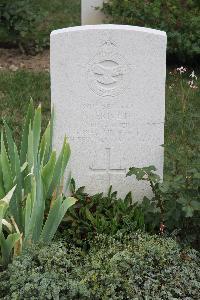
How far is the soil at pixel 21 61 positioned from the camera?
7.57 metres

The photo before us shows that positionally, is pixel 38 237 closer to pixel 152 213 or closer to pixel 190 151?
pixel 152 213

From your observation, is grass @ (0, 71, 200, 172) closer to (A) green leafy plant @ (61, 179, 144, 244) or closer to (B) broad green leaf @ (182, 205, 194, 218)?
(A) green leafy plant @ (61, 179, 144, 244)

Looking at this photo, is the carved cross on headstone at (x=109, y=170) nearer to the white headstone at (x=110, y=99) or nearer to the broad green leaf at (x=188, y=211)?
the white headstone at (x=110, y=99)

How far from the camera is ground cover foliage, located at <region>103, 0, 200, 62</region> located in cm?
708

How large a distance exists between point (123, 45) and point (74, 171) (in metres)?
0.85

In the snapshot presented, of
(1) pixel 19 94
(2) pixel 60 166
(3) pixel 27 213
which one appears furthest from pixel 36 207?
(1) pixel 19 94

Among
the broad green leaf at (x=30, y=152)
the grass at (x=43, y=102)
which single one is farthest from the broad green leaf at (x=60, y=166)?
the grass at (x=43, y=102)

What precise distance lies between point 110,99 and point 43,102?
246 centimetres

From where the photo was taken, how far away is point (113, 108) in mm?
4176

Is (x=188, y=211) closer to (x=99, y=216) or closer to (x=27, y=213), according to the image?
(x=99, y=216)

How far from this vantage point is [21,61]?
7777mm

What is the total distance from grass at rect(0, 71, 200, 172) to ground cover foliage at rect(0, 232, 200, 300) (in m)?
1.79

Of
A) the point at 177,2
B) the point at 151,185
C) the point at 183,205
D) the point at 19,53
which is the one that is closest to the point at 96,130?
the point at 151,185

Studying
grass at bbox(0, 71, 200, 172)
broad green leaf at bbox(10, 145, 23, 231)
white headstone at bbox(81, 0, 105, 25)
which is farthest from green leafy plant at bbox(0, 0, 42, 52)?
broad green leaf at bbox(10, 145, 23, 231)
